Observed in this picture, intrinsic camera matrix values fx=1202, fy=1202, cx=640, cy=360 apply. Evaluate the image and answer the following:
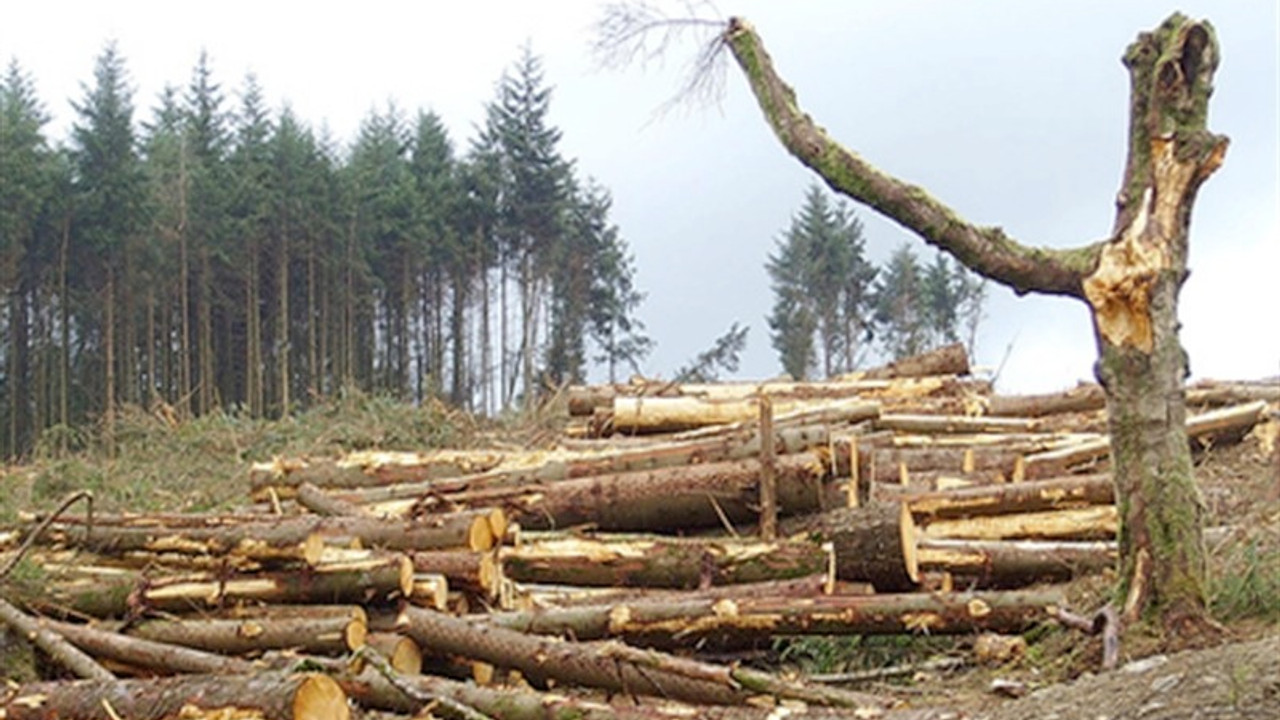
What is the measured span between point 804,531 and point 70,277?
30.6m

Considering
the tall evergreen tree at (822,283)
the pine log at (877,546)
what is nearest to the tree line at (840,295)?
the tall evergreen tree at (822,283)

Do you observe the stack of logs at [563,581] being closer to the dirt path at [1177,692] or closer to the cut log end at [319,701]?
the cut log end at [319,701]

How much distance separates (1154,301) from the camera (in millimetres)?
5594

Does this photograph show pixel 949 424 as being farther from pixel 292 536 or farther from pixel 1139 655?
pixel 292 536

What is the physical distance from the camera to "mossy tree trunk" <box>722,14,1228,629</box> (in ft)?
18.2

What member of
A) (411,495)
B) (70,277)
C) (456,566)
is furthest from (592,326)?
(456,566)

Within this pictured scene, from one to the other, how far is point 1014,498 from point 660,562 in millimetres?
2597

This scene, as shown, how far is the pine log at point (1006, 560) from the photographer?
24.0 feet

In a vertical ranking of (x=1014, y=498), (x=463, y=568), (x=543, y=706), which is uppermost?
(x=1014, y=498)

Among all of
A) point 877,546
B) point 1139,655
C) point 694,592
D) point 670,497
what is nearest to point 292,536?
point 694,592

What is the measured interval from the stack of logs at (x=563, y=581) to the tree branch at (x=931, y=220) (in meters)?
1.54

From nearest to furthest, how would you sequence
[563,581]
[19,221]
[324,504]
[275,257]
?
1. [563,581]
2. [324,504]
3. [19,221]
4. [275,257]

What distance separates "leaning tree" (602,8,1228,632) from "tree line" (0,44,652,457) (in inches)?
974

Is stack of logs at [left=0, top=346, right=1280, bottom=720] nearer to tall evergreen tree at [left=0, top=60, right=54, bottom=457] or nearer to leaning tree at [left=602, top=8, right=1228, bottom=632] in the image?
leaning tree at [left=602, top=8, right=1228, bottom=632]
